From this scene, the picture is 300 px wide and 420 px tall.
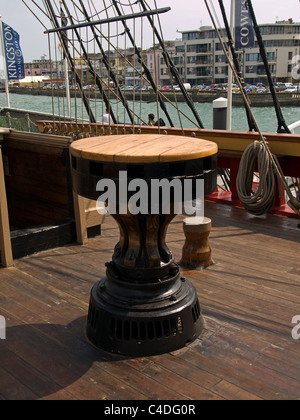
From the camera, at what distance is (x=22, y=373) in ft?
7.18

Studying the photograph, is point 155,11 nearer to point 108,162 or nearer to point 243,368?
point 108,162

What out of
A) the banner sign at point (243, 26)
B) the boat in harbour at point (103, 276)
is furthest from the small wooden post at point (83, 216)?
the banner sign at point (243, 26)

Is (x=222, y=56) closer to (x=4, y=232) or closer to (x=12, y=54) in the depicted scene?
(x=12, y=54)

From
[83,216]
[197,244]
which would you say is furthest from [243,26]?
[197,244]

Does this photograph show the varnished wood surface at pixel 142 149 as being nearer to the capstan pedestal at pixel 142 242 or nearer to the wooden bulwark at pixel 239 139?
the capstan pedestal at pixel 142 242

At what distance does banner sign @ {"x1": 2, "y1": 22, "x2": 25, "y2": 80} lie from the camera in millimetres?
18875

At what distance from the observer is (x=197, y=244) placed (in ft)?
11.2

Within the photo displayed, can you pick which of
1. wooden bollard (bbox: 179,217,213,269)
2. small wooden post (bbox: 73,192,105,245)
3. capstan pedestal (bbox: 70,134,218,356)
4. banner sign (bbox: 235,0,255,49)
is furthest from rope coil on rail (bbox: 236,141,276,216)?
banner sign (bbox: 235,0,255,49)

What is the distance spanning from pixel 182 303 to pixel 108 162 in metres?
0.84

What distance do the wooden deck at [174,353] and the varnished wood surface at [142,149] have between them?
0.97 m

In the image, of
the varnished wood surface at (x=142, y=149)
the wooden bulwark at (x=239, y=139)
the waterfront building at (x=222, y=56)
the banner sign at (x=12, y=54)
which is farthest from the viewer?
the waterfront building at (x=222, y=56)

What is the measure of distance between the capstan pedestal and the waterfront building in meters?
68.7

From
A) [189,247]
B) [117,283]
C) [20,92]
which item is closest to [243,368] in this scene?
[117,283]

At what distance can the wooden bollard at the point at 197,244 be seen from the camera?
3.39m
